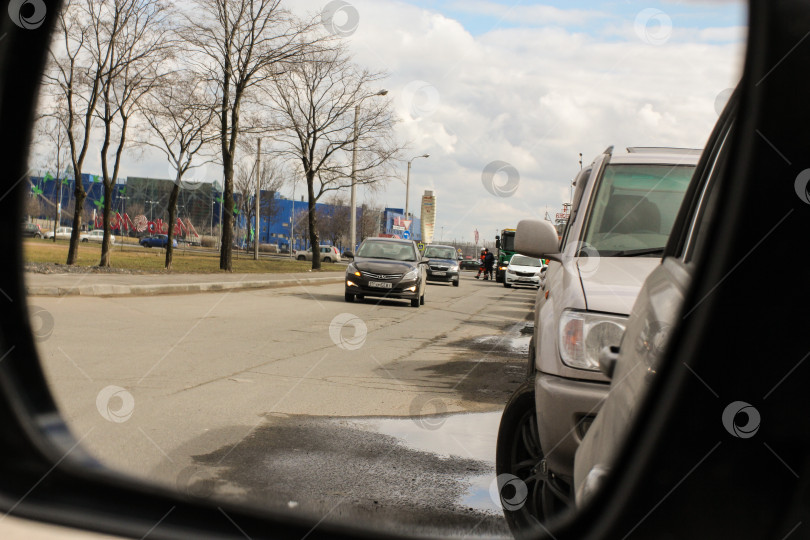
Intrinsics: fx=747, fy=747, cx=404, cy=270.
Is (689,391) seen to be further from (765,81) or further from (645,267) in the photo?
(645,267)

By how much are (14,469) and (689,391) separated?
2.28m

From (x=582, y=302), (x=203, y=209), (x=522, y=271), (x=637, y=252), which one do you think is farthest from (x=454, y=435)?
(x=203, y=209)

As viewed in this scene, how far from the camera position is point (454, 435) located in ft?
17.3

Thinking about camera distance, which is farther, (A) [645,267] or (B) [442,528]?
(B) [442,528]

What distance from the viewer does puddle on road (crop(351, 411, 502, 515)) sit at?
4.21 metres

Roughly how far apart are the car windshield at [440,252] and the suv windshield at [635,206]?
35.0 m

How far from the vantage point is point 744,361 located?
4.10 ft

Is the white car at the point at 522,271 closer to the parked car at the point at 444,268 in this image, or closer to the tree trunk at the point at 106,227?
the parked car at the point at 444,268

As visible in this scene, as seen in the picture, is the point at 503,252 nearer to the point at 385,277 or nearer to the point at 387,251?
the point at 387,251

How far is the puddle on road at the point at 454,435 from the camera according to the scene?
166 inches

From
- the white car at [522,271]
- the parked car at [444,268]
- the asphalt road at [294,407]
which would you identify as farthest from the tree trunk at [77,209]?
the white car at [522,271]

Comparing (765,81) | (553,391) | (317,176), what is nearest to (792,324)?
(765,81)

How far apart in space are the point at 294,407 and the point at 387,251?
46.3ft

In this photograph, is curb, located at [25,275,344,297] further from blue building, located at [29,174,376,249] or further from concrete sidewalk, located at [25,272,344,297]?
blue building, located at [29,174,376,249]
